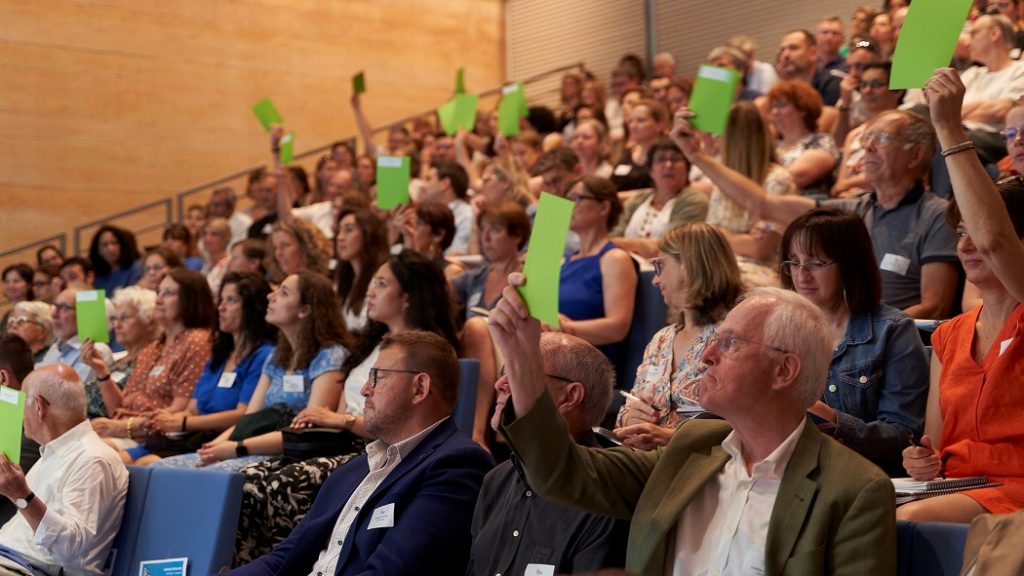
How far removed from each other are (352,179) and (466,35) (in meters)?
4.24

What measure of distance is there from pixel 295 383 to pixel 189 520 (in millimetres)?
1314

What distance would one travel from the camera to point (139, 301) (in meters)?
5.73

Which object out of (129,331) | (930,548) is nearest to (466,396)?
(930,548)

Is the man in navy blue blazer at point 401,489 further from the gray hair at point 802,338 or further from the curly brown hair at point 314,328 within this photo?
the curly brown hair at point 314,328

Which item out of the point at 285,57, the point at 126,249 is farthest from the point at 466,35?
the point at 126,249

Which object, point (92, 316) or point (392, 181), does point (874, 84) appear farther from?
point (92, 316)

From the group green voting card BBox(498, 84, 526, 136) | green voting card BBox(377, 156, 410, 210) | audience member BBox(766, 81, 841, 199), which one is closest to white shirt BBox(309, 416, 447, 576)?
audience member BBox(766, 81, 841, 199)

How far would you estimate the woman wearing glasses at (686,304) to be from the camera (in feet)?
10.8

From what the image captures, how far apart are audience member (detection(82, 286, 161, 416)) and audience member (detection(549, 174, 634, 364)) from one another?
6.56ft

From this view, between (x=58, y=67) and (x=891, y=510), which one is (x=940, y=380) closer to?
(x=891, y=510)

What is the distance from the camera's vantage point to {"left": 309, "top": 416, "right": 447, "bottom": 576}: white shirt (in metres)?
2.92

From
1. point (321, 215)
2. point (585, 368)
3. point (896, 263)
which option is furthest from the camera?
point (321, 215)

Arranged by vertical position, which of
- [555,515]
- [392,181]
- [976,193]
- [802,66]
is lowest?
[555,515]

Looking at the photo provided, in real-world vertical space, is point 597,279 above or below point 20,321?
above
